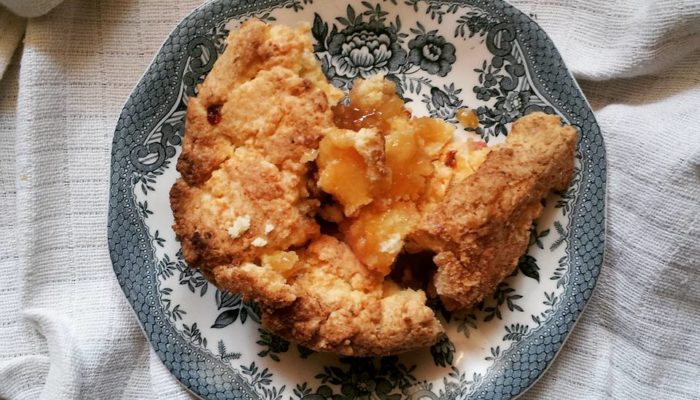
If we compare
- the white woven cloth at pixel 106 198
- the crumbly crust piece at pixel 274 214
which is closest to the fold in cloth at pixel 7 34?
the white woven cloth at pixel 106 198

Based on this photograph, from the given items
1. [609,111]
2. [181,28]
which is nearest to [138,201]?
[181,28]

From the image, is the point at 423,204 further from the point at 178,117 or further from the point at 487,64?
the point at 178,117

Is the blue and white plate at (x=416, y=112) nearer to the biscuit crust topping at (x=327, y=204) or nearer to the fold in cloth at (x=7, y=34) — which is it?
the biscuit crust topping at (x=327, y=204)

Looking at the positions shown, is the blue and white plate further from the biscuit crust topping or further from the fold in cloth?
the fold in cloth

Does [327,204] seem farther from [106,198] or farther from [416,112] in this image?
[106,198]

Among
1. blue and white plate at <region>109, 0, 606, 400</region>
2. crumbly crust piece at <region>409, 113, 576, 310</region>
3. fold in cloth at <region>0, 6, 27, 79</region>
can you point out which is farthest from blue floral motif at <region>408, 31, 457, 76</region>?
fold in cloth at <region>0, 6, 27, 79</region>

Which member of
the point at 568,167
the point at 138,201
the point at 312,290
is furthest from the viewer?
the point at 138,201
